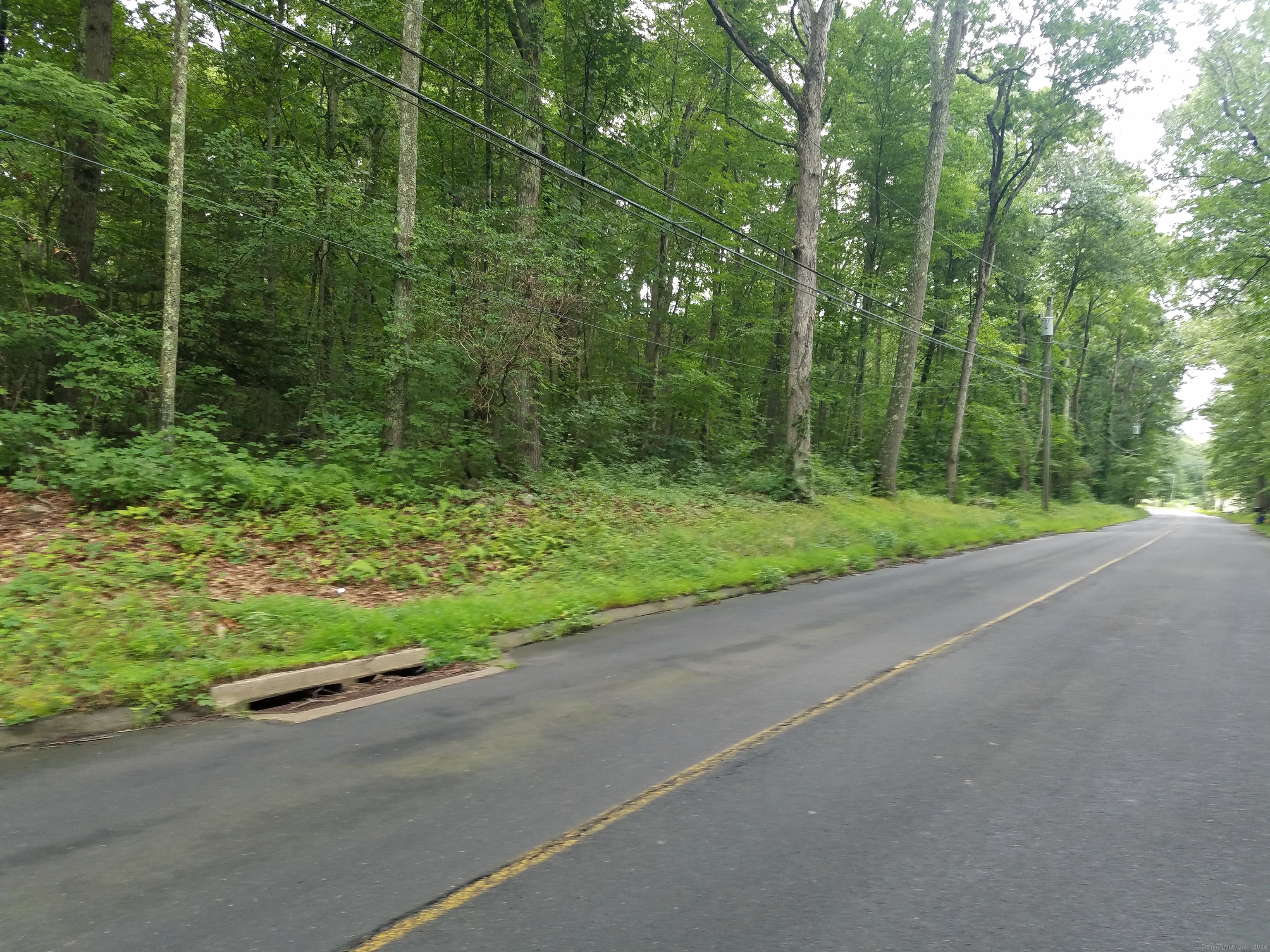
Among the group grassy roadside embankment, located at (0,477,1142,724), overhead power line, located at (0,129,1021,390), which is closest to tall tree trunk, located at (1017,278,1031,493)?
grassy roadside embankment, located at (0,477,1142,724)

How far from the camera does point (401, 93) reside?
617 inches

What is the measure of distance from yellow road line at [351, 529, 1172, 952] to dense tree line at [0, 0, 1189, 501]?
21.3ft

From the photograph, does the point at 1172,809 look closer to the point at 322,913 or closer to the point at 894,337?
the point at 322,913

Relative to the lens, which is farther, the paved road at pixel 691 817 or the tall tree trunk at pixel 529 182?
the tall tree trunk at pixel 529 182

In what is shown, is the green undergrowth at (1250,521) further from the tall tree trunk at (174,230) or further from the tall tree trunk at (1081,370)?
the tall tree trunk at (174,230)

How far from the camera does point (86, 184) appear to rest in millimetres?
12891

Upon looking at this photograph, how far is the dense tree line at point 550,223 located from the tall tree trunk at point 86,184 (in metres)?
0.06

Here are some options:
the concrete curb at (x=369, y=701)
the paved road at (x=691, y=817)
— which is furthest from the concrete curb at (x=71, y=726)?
the concrete curb at (x=369, y=701)

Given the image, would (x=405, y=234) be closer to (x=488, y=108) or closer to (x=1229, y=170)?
(x=488, y=108)

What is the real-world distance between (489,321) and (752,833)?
11.2 metres

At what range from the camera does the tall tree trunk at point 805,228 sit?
18.0 meters

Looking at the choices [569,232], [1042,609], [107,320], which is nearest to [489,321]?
[569,232]

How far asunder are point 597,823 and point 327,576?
6.43 metres

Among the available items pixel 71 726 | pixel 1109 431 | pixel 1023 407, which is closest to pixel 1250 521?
pixel 1109 431
